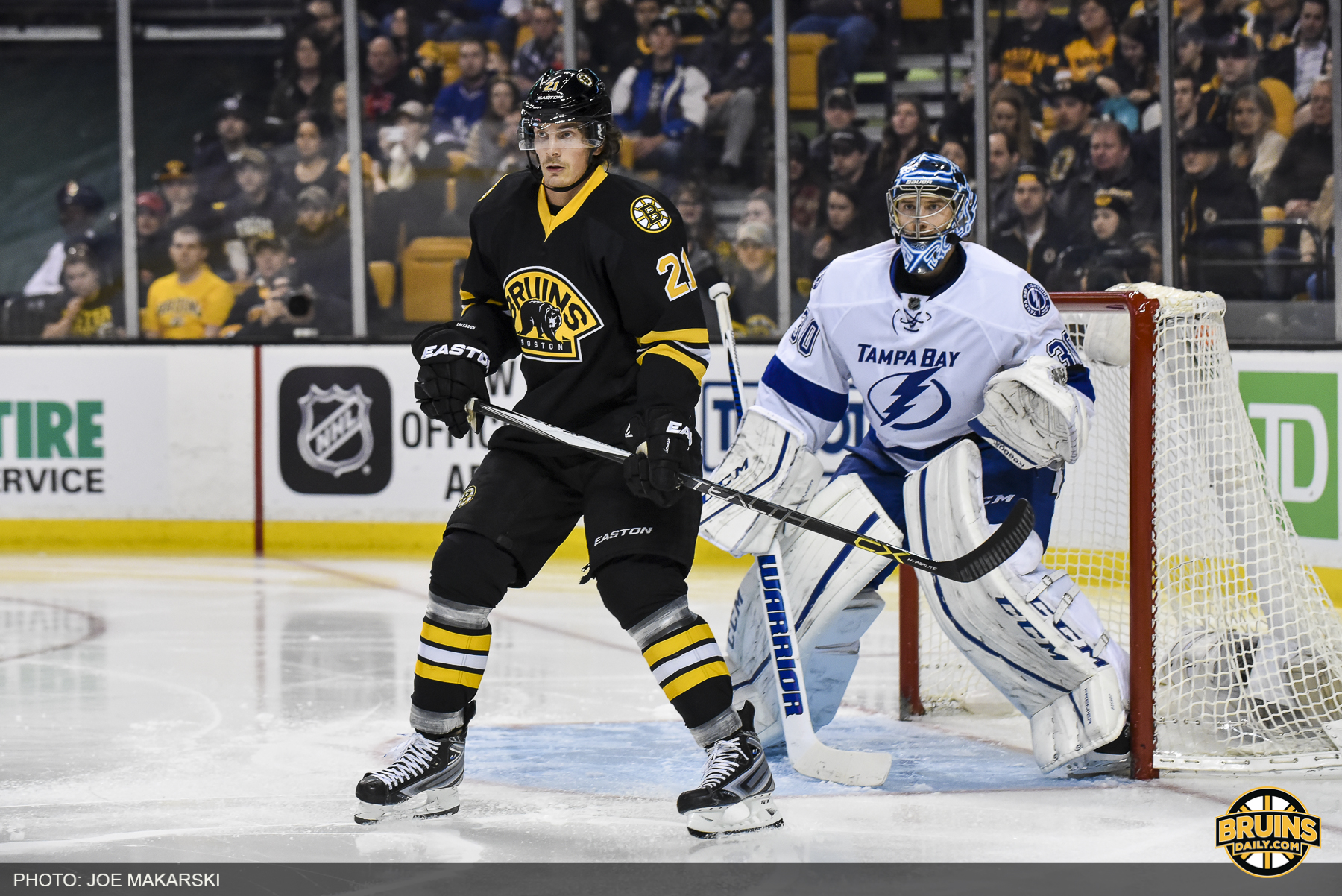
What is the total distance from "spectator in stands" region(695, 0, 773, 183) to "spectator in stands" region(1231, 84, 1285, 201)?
1.69 m

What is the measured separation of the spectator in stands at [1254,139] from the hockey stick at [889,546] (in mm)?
3121

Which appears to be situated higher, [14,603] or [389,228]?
[389,228]

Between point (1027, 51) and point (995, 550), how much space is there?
3.70 metres

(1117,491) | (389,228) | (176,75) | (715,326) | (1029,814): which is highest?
(176,75)

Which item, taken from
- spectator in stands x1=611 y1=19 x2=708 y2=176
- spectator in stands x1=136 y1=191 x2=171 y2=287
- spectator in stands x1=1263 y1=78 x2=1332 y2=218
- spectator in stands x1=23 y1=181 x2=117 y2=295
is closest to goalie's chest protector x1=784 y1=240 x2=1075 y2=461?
spectator in stands x1=1263 y1=78 x2=1332 y2=218

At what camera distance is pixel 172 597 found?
515 cm

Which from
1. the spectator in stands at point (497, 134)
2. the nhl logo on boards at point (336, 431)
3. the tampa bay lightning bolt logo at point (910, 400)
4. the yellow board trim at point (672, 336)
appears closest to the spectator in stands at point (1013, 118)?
the spectator in stands at point (497, 134)

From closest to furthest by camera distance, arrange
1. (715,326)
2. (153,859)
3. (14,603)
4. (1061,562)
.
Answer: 1. (153,859)
2. (1061,562)
3. (14,603)
4. (715,326)

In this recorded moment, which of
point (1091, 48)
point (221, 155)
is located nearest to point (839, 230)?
point (1091, 48)

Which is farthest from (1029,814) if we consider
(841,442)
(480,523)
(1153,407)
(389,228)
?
(389,228)

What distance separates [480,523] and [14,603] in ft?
9.78

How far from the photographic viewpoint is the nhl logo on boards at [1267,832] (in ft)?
7.93

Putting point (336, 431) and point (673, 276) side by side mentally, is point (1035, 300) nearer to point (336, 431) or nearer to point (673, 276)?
point (673, 276)

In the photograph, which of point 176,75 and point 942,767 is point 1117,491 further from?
point 176,75
